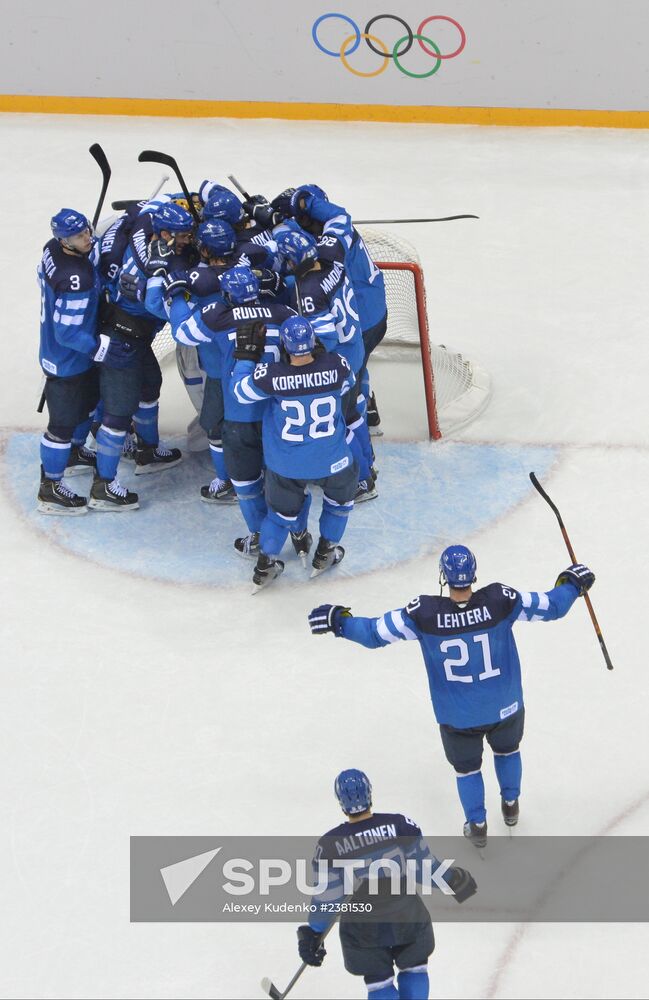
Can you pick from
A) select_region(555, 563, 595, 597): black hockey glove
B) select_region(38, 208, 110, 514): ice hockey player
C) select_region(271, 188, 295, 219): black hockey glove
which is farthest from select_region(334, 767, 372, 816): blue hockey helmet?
select_region(271, 188, 295, 219): black hockey glove

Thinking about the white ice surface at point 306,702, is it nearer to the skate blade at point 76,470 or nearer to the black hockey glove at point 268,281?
the skate blade at point 76,470

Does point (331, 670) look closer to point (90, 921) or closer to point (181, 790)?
point (181, 790)

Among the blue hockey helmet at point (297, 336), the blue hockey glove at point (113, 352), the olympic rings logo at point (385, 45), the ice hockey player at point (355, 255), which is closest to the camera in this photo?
the blue hockey helmet at point (297, 336)

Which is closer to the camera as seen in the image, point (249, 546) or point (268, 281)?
point (268, 281)

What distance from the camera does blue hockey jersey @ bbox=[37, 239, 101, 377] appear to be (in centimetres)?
574

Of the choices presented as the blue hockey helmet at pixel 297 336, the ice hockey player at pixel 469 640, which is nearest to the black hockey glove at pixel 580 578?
the ice hockey player at pixel 469 640

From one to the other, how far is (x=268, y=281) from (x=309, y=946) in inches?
109

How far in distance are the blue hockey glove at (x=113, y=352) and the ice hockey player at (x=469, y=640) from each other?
191 cm

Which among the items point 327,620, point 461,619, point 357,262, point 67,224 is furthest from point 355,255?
point 461,619

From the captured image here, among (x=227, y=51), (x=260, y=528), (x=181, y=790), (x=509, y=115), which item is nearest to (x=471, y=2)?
(x=509, y=115)

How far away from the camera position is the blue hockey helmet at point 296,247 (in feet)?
18.4

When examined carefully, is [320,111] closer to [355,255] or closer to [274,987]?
[355,255]

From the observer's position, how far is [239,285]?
5441mm

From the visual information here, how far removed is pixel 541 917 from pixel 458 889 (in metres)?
0.47
